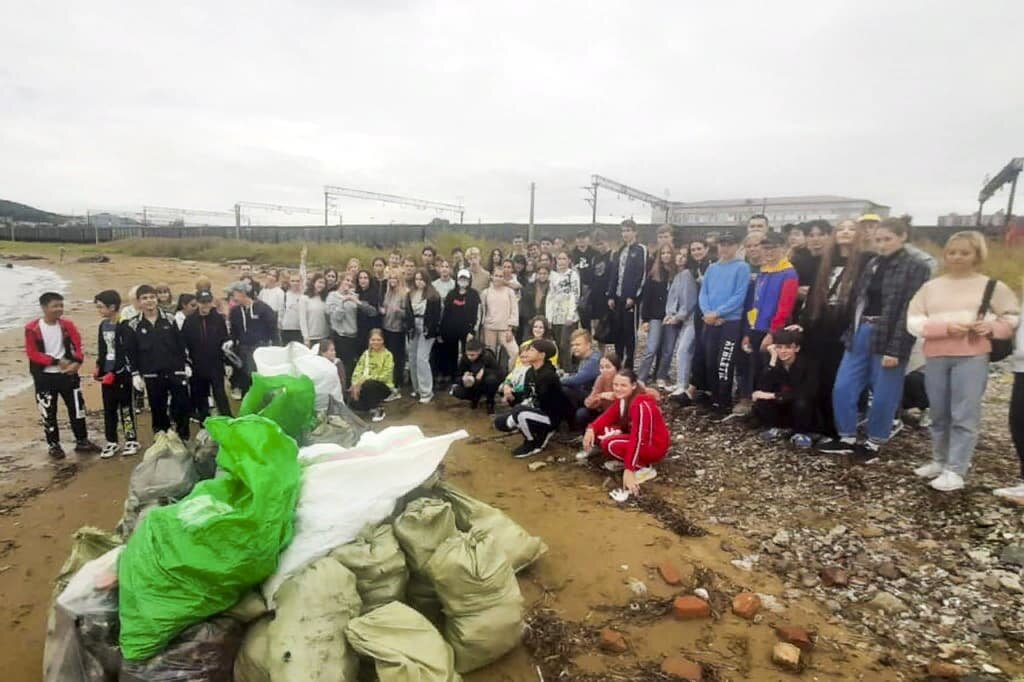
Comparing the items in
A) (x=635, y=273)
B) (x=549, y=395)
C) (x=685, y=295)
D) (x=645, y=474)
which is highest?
(x=635, y=273)

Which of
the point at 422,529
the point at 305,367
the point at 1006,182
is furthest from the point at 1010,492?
the point at 1006,182

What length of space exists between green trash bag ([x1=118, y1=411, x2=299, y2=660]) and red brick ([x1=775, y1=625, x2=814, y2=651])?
2304mm

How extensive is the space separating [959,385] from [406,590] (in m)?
3.63

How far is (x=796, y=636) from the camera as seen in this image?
8.63ft

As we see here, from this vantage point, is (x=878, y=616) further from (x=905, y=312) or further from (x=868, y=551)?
(x=905, y=312)

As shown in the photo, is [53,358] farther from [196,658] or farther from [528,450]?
[528,450]

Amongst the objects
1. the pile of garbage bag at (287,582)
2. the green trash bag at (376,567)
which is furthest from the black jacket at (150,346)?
the green trash bag at (376,567)

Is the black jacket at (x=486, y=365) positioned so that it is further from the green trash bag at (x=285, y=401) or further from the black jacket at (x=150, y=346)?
the black jacket at (x=150, y=346)

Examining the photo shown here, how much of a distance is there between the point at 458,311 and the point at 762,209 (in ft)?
99.1

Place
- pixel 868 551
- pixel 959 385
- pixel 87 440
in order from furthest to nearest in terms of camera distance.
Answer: pixel 87 440, pixel 959 385, pixel 868 551

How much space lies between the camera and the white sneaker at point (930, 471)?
3.93 metres

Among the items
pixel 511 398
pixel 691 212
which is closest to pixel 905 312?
pixel 511 398

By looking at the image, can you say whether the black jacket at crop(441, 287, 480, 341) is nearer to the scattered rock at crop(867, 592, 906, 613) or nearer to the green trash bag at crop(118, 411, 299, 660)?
the green trash bag at crop(118, 411, 299, 660)

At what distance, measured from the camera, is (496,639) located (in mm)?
2537
